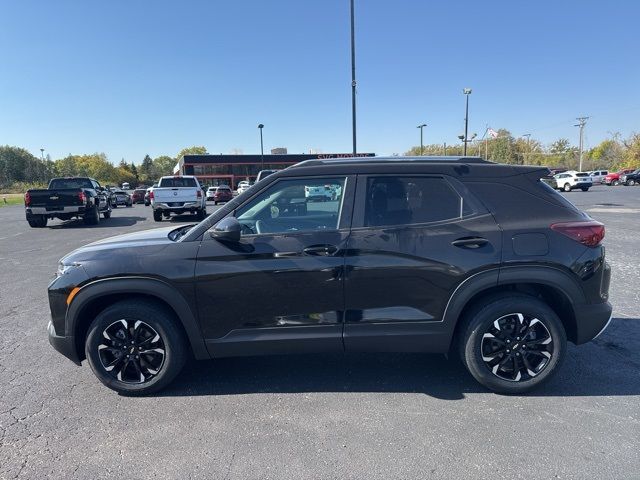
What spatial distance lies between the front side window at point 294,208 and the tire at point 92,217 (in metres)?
15.4

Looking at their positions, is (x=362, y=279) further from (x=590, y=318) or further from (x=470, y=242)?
(x=590, y=318)

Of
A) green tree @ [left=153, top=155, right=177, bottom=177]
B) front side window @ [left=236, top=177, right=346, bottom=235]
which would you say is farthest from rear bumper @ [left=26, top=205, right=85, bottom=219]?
green tree @ [left=153, top=155, right=177, bottom=177]

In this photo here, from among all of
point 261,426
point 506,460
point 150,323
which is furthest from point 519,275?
point 150,323

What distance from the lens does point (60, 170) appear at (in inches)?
4134

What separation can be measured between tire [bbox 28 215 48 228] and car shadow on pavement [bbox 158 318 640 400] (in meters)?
15.3

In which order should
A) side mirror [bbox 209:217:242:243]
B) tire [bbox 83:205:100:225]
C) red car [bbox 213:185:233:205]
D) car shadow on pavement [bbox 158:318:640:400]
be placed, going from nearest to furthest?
side mirror [bbox 209:217:242:243] → car shadow on pavement [bbox 158:318:640:400] → tire [bbox 83:205:100:225] → red car [bbox 213:185:233:205]

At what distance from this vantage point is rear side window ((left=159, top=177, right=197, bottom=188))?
17.2 m

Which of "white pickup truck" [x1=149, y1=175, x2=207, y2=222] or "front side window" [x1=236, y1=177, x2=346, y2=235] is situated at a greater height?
"front side window" [x1=236, y1=177, x2=346, y2=235]

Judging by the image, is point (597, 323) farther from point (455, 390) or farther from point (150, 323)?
point (150, 323)

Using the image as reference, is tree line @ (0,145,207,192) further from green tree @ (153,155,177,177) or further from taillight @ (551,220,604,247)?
taillight @ (551,220,604,247)

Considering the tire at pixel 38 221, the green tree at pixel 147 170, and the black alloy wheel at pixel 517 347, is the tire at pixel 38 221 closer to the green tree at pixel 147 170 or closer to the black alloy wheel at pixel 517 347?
the black alloy wheel at pixel 517 347

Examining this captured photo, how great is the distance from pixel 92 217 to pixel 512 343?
1713cm

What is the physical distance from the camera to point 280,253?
307 centimetres

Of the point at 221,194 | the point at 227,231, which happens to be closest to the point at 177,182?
the point at 221,194
